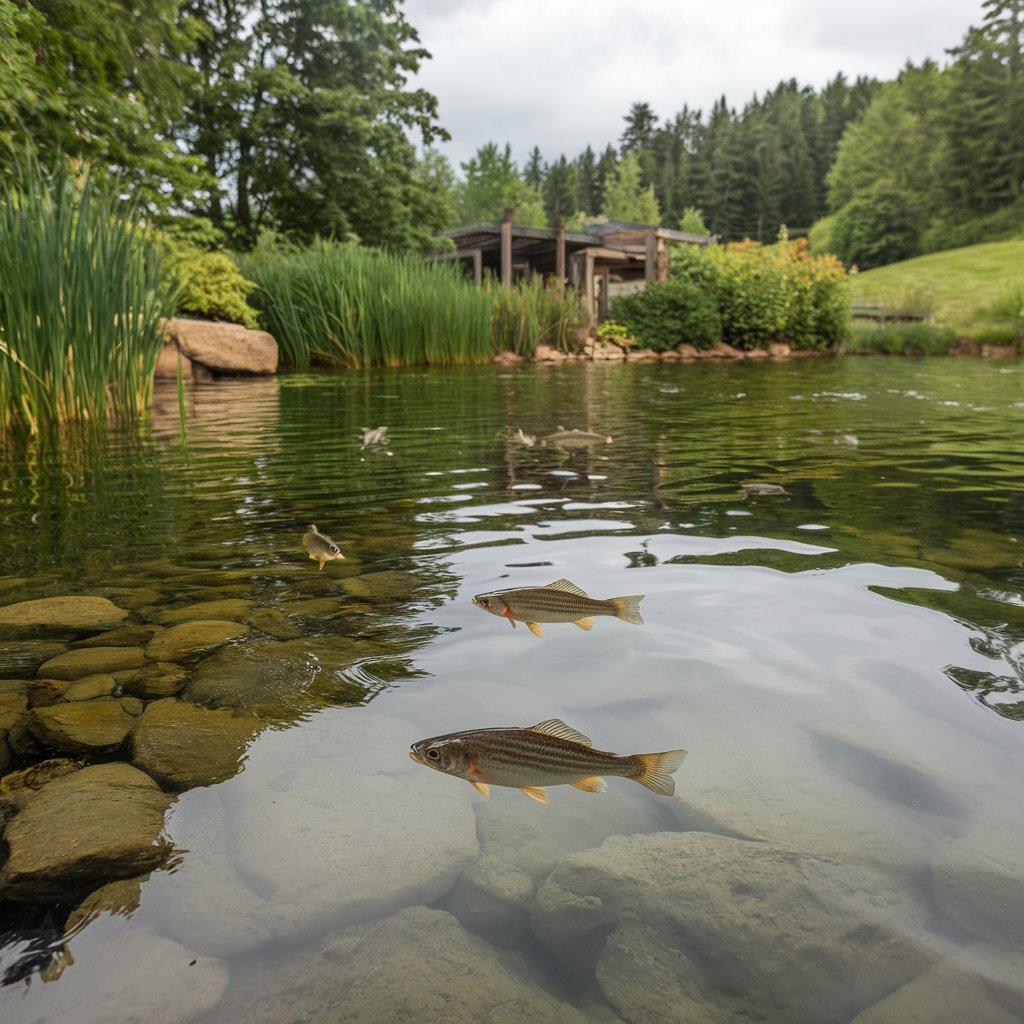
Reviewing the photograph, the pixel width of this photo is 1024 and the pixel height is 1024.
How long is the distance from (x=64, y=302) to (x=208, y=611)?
14.5 feet

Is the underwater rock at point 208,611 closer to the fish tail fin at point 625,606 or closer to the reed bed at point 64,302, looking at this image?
the fish tail fin at point 625,606

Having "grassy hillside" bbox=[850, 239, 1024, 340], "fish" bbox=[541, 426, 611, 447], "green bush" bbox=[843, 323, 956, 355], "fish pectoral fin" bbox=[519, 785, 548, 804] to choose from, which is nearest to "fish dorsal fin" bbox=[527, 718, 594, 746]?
"fish pectoral fin" bbox=[519, 785, 548, 804]

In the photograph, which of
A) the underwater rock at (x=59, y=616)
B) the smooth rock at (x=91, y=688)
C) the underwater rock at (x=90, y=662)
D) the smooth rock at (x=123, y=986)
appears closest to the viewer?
the smooth rock at (x=123, y=986)

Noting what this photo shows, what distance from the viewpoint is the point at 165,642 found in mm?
2691

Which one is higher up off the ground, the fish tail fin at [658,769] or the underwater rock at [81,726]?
the fish tail fin at [658,769]

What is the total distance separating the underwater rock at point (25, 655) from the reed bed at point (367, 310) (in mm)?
13640

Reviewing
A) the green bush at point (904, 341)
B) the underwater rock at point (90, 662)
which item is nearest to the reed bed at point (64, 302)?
the underwater rock at point (90, 662)

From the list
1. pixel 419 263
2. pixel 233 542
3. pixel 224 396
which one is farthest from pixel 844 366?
pixel 233 542

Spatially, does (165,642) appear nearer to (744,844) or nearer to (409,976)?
(409,976)

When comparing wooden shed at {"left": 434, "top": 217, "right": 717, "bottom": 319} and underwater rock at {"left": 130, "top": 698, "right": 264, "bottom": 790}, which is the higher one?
wooden shed at {"left": 434, "top": 217, "right": 717, "bottom": 319}

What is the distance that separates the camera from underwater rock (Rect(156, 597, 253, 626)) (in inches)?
114

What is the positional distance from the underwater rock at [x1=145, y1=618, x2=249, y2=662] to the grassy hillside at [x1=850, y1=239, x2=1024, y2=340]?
27.4 meters

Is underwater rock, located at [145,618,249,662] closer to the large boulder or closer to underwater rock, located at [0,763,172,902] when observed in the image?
underwater rock, located at [0,763,172,902]

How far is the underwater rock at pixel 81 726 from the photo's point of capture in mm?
2035
